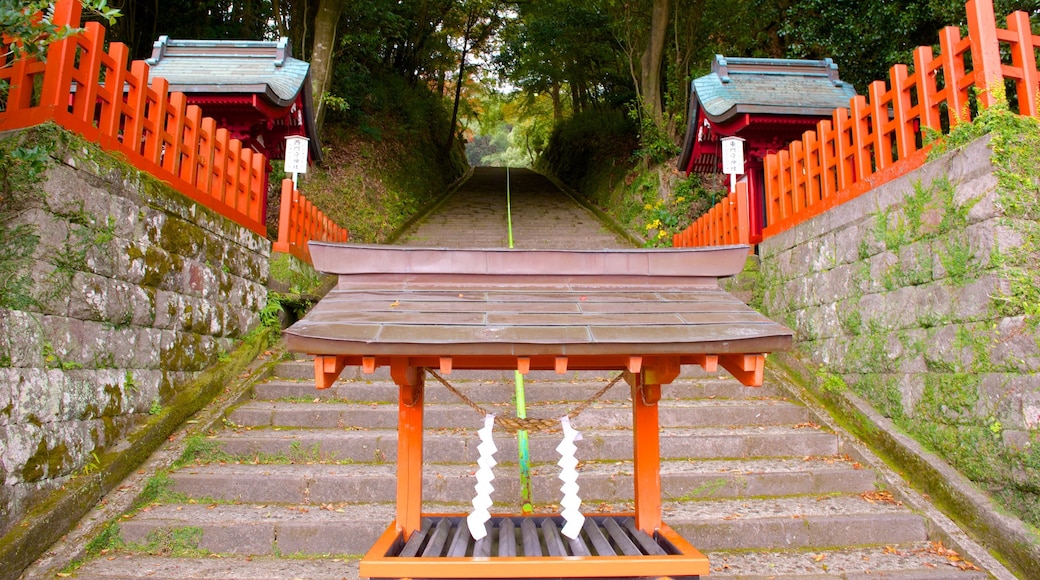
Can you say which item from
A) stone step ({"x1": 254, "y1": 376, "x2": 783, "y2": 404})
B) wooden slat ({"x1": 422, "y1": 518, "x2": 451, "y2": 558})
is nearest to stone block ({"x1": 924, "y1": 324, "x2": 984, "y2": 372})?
stone step ({"x1": 254, "y1": 376, "x2": 783, "y2": 404})

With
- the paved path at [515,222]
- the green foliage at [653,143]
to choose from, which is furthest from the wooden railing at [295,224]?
the green foliage at [653,143]

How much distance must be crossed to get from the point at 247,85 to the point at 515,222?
677cm

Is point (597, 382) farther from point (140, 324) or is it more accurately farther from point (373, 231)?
point (373, 231)

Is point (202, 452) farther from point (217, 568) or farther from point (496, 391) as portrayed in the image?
point (496, 391)

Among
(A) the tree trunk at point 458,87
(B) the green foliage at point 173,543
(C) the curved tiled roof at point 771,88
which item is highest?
(A) the tree trunk at point 458,87

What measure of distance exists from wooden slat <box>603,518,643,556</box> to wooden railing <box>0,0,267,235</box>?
4.13 metres

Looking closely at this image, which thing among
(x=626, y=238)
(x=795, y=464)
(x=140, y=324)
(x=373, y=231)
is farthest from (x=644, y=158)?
(x=140, y=324)

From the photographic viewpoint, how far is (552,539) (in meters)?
2.83

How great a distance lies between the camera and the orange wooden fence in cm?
381

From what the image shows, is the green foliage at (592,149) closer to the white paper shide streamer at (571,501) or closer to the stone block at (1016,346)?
the stone block at (1016,346)

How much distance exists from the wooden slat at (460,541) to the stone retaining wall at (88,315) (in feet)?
8.04

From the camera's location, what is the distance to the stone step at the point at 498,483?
4207mm

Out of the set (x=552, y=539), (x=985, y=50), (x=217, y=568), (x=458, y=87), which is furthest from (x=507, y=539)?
(x=458, y=87)

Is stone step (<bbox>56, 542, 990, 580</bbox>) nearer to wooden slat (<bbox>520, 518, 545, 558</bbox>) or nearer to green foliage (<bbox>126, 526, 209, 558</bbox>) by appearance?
green foliage (<bbox>126, 526, 209, 558</bbox>)
